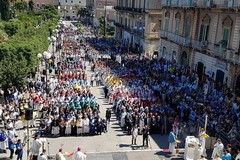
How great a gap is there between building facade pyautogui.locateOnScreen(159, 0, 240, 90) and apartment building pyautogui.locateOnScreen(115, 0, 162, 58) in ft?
29.1

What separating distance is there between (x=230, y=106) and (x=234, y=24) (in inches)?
352

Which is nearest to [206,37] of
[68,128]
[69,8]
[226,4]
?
[226,4]

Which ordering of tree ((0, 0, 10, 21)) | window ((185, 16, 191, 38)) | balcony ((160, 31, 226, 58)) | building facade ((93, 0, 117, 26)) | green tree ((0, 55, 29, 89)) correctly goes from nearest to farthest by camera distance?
1. green tree ((0, 55, 29, 89))
2. balcony ((160, 31, 226, 58))
3. window ((185, 16, 191, 38))
4. tree ((0, 0, 10, 21))
5. building facade ((93, 0, 117, 26))

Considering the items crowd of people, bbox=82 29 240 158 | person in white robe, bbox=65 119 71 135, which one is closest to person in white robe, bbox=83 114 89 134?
person in white robe, bbox=65 119 71 135

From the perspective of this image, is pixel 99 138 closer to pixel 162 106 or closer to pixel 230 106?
pixel 162 106

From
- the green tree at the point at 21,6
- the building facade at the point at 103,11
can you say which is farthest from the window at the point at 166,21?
the green tree at the point at 21,6

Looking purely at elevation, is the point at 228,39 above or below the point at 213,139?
above

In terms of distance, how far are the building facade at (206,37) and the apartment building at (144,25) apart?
8.87m

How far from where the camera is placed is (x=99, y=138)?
20.8 meters

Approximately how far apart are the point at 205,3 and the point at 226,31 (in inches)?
188

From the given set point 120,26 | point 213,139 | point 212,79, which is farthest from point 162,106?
point 120,26

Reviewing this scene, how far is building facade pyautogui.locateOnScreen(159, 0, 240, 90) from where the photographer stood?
29172 millimetres

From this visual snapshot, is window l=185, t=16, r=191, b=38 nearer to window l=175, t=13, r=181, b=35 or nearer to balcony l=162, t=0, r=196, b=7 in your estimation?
balcony l=162, t=0, r=196, b=7

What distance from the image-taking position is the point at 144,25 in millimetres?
56000
